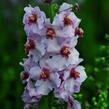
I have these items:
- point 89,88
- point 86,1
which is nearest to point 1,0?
point 86,1

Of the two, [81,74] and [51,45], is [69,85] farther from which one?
[51,45]

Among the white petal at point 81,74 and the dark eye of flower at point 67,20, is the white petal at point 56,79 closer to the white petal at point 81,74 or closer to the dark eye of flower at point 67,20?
the white petal at point 81,74

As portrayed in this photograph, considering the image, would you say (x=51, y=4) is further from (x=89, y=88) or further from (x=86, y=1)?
(x=86, y=1)

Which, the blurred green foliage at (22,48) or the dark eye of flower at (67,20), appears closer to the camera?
the dark eye of flower at (67,20)

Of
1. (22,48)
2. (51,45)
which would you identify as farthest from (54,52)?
(22,48)

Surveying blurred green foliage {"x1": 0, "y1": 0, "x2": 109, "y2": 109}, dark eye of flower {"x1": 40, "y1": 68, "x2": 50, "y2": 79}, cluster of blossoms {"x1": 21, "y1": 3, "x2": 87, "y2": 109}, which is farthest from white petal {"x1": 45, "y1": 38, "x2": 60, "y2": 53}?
blurred green foliage {"x1": 0, "y1": 0, "x2": 109, "y2": 109}

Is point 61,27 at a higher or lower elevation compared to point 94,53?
lower

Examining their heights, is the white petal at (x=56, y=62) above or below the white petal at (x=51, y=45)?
below

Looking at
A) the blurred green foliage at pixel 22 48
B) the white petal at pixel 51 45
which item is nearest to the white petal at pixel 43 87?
the white petal at pixel 51 45
